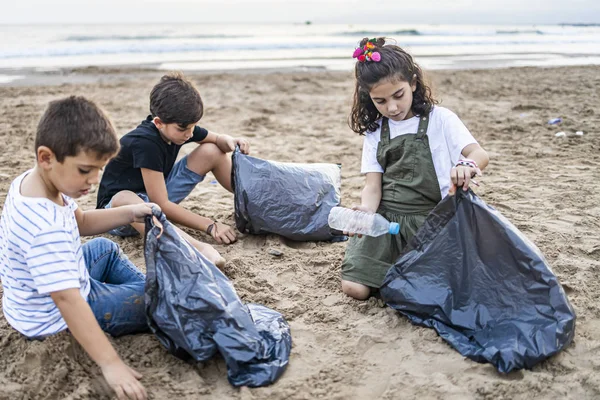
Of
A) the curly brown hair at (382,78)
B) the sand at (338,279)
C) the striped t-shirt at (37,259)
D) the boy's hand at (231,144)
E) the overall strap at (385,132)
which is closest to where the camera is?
the striped t-shirt at (37,259)

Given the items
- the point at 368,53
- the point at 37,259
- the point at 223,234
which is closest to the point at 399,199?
the point at 368,53

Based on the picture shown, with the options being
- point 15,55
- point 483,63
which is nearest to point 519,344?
point 483,63

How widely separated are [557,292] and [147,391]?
5.21ft

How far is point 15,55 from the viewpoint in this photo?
45.8ft

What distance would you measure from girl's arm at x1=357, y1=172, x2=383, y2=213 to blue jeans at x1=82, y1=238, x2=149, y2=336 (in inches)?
46.7

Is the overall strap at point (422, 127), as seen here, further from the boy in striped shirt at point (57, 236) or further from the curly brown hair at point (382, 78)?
the boy in striped shirt at point (57, 236)

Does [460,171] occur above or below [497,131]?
above

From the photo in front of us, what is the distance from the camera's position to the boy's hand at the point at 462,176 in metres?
2.29

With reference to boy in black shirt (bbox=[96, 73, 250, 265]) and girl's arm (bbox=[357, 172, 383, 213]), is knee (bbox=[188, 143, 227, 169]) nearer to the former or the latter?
boy in black shirt (bbox=[96, 73, 250, 265])

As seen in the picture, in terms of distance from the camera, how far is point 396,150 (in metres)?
2.76

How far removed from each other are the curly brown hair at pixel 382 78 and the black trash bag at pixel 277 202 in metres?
0.55

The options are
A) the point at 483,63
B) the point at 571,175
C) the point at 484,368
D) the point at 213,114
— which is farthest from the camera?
the point at 483,63

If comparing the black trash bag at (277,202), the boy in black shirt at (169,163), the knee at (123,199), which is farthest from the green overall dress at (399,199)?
the knee at (123,199)

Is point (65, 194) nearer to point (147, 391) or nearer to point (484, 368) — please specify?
point (147, 391)
